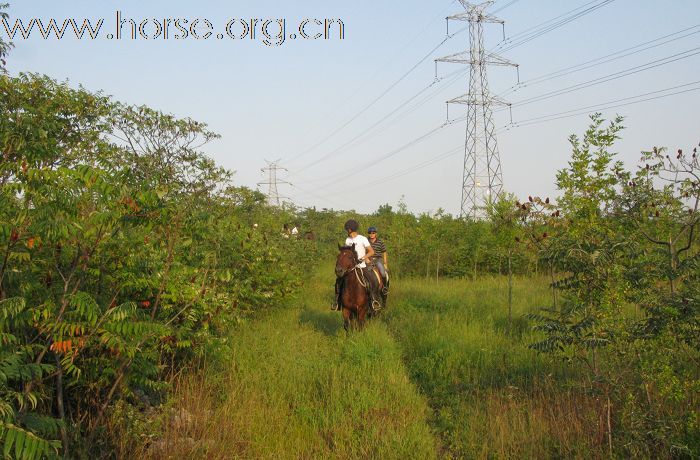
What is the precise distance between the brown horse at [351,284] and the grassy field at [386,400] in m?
0.46

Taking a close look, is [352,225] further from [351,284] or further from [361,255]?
[351,284]

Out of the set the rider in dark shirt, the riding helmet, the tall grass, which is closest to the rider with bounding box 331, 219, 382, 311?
the riding helmet

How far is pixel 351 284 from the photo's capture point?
392 inches

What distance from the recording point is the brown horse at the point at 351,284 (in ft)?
32.3

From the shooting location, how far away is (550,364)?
7324 mm

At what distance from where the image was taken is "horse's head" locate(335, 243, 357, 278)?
9797 millimetres

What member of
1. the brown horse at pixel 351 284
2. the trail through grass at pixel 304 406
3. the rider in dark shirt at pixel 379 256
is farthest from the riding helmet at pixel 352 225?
the trail through grass at pixel 304 406

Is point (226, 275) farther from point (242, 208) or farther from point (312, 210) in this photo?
point (312, 210)

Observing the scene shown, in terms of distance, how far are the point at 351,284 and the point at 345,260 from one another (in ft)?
1.56

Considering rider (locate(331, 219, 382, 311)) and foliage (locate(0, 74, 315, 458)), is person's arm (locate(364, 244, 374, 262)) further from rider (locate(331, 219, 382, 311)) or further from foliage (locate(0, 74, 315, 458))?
foliage (locate(0, 74, 315, 458))

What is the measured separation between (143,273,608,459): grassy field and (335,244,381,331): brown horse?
46cm

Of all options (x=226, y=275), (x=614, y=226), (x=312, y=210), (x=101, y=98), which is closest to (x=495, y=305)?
(x=614, y=226)

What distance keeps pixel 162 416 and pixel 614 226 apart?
5.53m

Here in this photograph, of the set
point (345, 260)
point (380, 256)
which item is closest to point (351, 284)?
point (345, 260)
